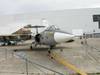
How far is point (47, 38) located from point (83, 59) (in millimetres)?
4029

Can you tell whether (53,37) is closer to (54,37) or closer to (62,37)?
(54,37)

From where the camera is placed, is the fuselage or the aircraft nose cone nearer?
the aircraft nose cone

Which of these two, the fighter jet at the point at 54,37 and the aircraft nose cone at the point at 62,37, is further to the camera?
the fighter jet at the point at 54,37

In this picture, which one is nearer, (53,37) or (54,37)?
(54,37)

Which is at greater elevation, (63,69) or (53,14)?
(53,14)

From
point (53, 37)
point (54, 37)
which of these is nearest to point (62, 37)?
point (54, 37)

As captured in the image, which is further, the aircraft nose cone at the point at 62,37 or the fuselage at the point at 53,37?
the fuselage at the point at 53,37

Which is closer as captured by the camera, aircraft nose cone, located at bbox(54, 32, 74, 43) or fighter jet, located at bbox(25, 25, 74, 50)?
aircraft nose cone, located at bbox(54, 32, 74, 43)

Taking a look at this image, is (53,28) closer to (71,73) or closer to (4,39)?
(71,73)

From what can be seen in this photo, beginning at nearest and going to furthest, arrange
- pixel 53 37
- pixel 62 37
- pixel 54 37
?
1. pixel 62 37
2. pixel 54 37
3. pixel 53 37

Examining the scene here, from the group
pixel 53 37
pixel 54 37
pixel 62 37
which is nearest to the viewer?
pixel 62 37

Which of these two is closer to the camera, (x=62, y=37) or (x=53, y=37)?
(x=62, y=37)

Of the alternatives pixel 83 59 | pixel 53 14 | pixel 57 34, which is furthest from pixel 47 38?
pixel 53 14

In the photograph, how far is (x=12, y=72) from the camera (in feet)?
44.4
